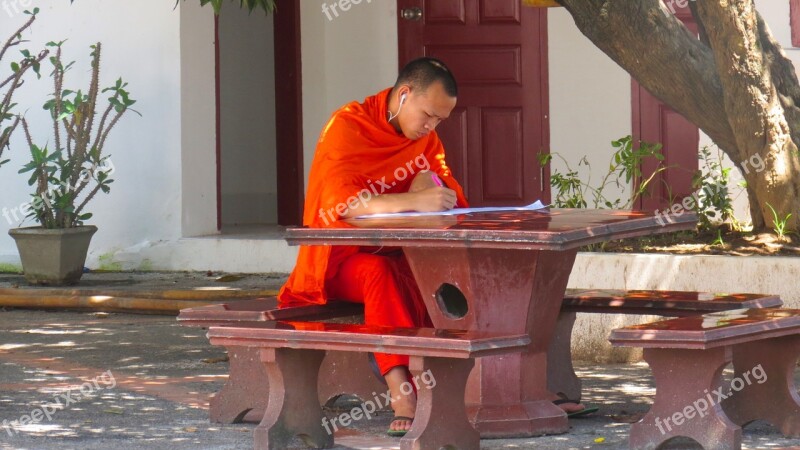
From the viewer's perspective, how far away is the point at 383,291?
16.7ft

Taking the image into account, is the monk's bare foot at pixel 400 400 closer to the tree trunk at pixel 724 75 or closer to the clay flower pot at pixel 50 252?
the tree trunk at pixel 724 75

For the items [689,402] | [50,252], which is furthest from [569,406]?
[50,252]

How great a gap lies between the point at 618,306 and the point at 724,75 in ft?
6.79

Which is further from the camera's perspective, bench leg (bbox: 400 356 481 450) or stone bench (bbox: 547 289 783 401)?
stone bench (bbox: 547 289 783 401)

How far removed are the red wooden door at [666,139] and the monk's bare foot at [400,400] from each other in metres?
4.81

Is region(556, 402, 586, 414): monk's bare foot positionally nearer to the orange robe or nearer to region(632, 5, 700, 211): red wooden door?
the orange robe

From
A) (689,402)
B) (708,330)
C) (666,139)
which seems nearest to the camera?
(708,330)

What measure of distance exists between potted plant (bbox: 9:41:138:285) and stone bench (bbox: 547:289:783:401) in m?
4.31

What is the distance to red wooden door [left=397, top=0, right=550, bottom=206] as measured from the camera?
995 cm

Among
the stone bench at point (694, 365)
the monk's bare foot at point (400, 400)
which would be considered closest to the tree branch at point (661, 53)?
the stone bench at point (694, 365)

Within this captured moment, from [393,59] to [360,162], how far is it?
197 inches

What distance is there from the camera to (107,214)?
963cm

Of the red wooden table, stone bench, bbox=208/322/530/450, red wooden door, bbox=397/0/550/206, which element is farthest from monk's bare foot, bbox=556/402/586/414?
red wooden door, bbox=397/0/550/206

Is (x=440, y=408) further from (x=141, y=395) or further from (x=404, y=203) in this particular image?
(x=141, y=395)
